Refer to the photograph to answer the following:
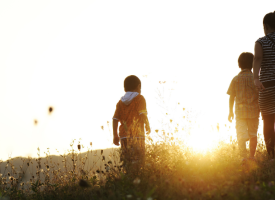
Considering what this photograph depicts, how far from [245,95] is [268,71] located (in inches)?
31.0

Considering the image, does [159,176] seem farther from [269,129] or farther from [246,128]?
[246,128]

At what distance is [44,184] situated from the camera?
427cm

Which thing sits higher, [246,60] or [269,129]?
[246,60]

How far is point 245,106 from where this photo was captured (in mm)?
4812

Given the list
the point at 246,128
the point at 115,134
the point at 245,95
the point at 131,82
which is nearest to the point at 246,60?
the point at 245,95

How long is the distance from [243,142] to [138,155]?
2.14 m

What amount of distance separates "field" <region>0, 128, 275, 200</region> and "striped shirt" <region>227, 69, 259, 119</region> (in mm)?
715

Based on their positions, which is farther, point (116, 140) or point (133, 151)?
point (116, 140)

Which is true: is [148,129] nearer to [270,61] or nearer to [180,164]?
[180,164]

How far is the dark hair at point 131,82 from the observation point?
15.2ft

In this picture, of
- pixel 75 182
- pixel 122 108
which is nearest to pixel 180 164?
pixel 122 108

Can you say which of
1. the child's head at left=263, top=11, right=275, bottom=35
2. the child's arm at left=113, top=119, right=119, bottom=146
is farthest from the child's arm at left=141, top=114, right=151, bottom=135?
the child's head at left=263, top=11, right=275, bottom=35

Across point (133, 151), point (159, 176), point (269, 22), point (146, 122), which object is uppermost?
point (269, 22)

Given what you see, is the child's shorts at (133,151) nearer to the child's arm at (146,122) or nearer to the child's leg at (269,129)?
the child's arm at (146,122)
